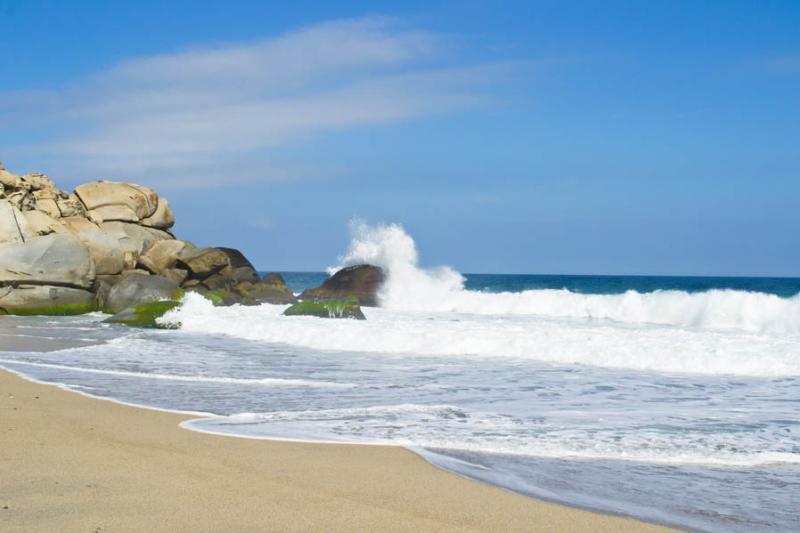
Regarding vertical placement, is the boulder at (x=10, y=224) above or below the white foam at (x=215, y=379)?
above

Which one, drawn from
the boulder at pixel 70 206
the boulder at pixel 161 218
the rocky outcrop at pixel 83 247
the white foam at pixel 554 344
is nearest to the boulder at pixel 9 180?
the rocky outcrop at pixel 83 247

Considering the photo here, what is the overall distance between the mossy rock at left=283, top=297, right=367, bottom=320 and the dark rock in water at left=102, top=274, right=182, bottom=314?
4107mm

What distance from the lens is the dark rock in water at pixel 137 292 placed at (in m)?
24.8

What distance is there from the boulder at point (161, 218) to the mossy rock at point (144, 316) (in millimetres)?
11819

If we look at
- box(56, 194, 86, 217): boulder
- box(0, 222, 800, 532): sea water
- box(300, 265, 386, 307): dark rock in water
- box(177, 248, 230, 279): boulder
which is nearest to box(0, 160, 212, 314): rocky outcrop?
box(56, 194, 86, 217): boulder

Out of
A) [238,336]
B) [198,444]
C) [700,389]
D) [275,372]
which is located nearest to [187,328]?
[238,336]

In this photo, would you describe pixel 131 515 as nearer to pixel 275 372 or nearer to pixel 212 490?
pixel 212 490

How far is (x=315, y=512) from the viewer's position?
4652 millimetres

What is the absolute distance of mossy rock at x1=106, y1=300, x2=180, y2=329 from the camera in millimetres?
21141

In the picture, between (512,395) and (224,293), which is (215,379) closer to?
(512,395)

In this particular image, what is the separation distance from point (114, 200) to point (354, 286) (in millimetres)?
9953

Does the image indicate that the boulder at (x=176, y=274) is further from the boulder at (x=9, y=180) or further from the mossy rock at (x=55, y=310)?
the boulder at (x=9, y=180)

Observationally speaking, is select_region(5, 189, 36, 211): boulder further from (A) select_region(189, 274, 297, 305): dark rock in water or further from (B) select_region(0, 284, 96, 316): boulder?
(A) select_region(189, 274, 297, 305): dark rock in water

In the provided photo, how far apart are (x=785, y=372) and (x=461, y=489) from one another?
979 centimetres
